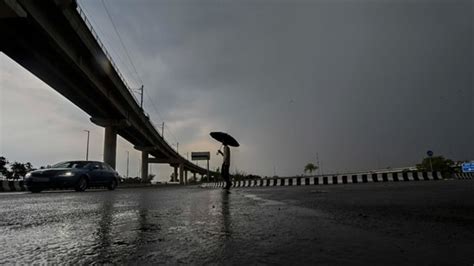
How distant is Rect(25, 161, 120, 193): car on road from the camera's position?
12.1 meters

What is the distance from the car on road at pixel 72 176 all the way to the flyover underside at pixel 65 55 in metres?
8.67

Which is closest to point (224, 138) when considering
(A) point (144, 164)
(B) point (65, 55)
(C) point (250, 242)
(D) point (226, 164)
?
(D) point (226, 164)

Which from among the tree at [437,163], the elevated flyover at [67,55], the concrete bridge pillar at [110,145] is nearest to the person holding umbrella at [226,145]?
the elevated flyover at [67,55]

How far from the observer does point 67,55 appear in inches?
832

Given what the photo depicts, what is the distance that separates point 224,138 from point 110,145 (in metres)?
30.9

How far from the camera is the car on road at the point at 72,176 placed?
12.1 meters

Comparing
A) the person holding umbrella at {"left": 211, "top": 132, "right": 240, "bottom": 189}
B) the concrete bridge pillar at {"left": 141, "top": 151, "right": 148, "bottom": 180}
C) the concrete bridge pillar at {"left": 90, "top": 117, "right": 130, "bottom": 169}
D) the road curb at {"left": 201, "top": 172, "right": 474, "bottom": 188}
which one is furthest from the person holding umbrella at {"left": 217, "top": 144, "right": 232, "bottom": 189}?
the concrete bridge pillar at {"left": 141, "top": 151, "right": 148, "bottom": 180}

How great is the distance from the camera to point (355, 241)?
2.00 meters

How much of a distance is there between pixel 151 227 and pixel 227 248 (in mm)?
1119

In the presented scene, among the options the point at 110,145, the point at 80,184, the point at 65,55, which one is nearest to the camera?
the point at 80,184

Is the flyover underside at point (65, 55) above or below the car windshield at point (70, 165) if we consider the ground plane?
above

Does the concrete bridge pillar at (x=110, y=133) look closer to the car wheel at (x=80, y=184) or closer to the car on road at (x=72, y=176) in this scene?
the car on road at (x=72, y=176)

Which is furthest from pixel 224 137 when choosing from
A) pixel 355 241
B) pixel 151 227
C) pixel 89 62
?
pixel 89 62

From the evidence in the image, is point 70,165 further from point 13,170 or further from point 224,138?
point 13,170
